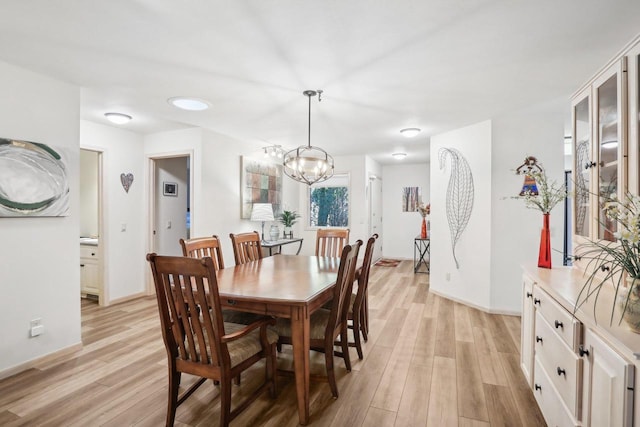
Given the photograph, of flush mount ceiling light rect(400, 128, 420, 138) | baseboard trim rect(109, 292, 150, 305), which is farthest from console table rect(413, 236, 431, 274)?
baseboard trim rect(109, 292, 150, 305)

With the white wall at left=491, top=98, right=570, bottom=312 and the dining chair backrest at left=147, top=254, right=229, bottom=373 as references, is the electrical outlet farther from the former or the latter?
the white wall at left=491, top=98, right=570, bottom=312

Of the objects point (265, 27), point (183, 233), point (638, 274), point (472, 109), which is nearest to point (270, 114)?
Result: point (265, 27)

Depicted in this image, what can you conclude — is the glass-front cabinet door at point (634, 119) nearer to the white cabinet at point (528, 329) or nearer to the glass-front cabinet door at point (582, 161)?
the glass-front cabinet door at point (582, 161)

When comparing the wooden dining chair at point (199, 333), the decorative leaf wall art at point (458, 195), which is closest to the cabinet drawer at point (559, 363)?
the wooden dining chair at point (199, 333)

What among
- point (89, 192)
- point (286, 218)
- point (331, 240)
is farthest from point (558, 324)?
point (89, 192)

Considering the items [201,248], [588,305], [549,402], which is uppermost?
[201,248]

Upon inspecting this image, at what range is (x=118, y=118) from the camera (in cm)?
378

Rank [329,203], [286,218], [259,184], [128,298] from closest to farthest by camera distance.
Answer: [128,298] → [259,184] → [286,218] → [329,203]

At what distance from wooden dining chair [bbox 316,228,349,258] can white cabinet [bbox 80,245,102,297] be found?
293 centimetres

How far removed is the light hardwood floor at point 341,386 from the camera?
2.01m

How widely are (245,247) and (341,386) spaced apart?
1672mm

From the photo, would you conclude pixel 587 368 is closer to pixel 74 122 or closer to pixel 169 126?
pixel 74 122

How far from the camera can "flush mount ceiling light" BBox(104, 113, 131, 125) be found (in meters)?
3.72

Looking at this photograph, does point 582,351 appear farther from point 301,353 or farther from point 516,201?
point 516,201
